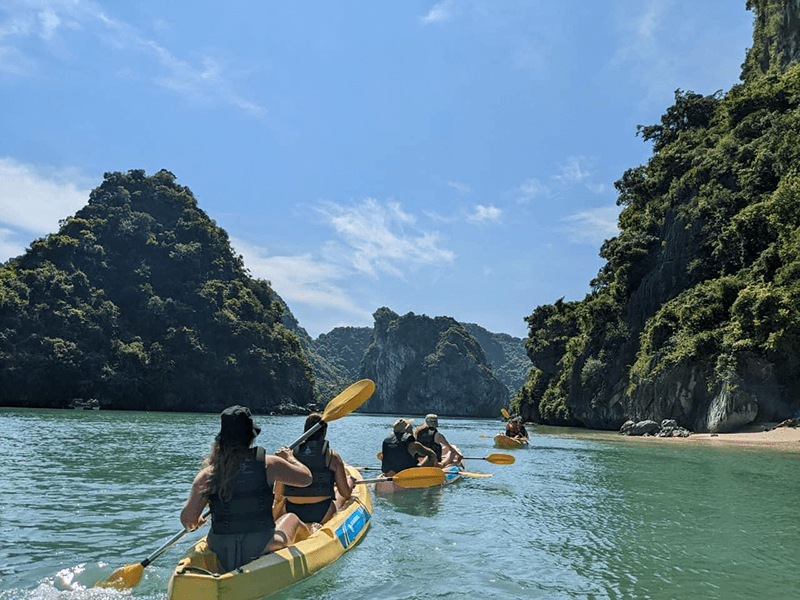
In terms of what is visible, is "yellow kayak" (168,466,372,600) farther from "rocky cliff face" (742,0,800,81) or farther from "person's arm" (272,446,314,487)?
"rocky cliff face" (742,0,800,81)

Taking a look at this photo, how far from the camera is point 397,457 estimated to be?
11.0 meters

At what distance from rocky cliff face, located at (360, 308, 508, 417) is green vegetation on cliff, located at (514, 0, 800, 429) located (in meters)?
109

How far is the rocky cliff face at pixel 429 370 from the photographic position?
16675 centimetres

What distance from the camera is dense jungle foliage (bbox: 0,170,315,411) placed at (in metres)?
62.2

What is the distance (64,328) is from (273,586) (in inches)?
2768

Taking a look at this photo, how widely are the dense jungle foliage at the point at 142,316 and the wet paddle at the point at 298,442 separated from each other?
63.7 m

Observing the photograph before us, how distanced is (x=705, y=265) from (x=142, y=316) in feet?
217

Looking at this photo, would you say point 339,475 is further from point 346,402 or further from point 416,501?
point 416,501

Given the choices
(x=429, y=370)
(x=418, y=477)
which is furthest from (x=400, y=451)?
(x=429, y=370)

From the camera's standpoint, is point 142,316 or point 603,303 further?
point 142,316

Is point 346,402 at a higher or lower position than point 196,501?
higher

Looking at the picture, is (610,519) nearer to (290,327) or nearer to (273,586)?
(273,586)

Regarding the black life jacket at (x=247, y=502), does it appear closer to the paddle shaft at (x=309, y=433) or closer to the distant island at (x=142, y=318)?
the paddle shaft at (x=309, y=433)

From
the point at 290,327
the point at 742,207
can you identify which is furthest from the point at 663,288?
the point at 290,327
